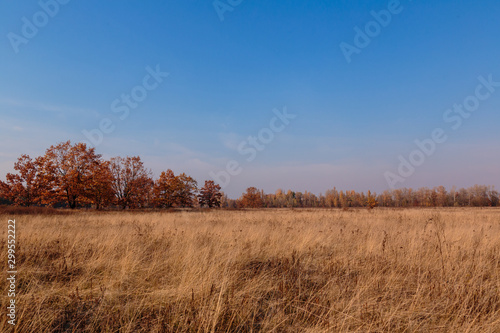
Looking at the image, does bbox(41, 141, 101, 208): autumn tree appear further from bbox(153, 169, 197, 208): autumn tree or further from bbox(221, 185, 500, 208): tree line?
bbox(221, 185, 500, 208): tree line

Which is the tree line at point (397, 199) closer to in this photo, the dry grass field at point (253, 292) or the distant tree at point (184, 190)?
the distant tree at point (184, 190)

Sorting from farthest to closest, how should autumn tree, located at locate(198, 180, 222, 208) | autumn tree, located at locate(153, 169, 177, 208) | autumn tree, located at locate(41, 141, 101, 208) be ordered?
autumn tree, located at locate(198, 180, 222, 208)
autumn tree, located at locate(153, 169, 177, 208)
autumn tree, located at locate(41, 141, 101, 208)

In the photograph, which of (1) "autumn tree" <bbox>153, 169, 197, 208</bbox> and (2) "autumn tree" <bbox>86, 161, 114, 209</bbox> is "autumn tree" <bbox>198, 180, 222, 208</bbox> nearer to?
(1) "autumn tree" <bbox>153, 169, 197, 208</bbox>

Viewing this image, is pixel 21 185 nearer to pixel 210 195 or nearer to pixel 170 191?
pixel 170 191

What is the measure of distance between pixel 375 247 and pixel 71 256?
6.95 metres

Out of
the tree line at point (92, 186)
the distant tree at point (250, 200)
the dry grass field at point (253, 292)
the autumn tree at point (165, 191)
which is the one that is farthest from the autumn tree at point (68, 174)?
the distant tree at point (250, 200)

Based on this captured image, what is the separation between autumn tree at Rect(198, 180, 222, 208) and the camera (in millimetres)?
69688

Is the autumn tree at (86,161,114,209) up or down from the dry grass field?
up

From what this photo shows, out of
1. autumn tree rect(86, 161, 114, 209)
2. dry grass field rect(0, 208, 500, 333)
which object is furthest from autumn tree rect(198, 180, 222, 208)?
dry grass field rect(0, 208, 500, 333)

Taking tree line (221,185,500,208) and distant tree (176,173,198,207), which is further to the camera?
tree line (221,185,500,208)

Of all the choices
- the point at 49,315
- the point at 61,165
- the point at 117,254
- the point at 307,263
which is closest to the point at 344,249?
the point at 307,263

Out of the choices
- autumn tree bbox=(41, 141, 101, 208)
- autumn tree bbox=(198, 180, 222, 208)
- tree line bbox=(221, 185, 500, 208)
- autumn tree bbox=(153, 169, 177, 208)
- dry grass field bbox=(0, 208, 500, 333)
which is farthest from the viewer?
tree line bbox=(221, 185, 500, 208)

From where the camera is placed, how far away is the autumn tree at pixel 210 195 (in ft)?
229

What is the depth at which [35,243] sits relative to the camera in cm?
598
